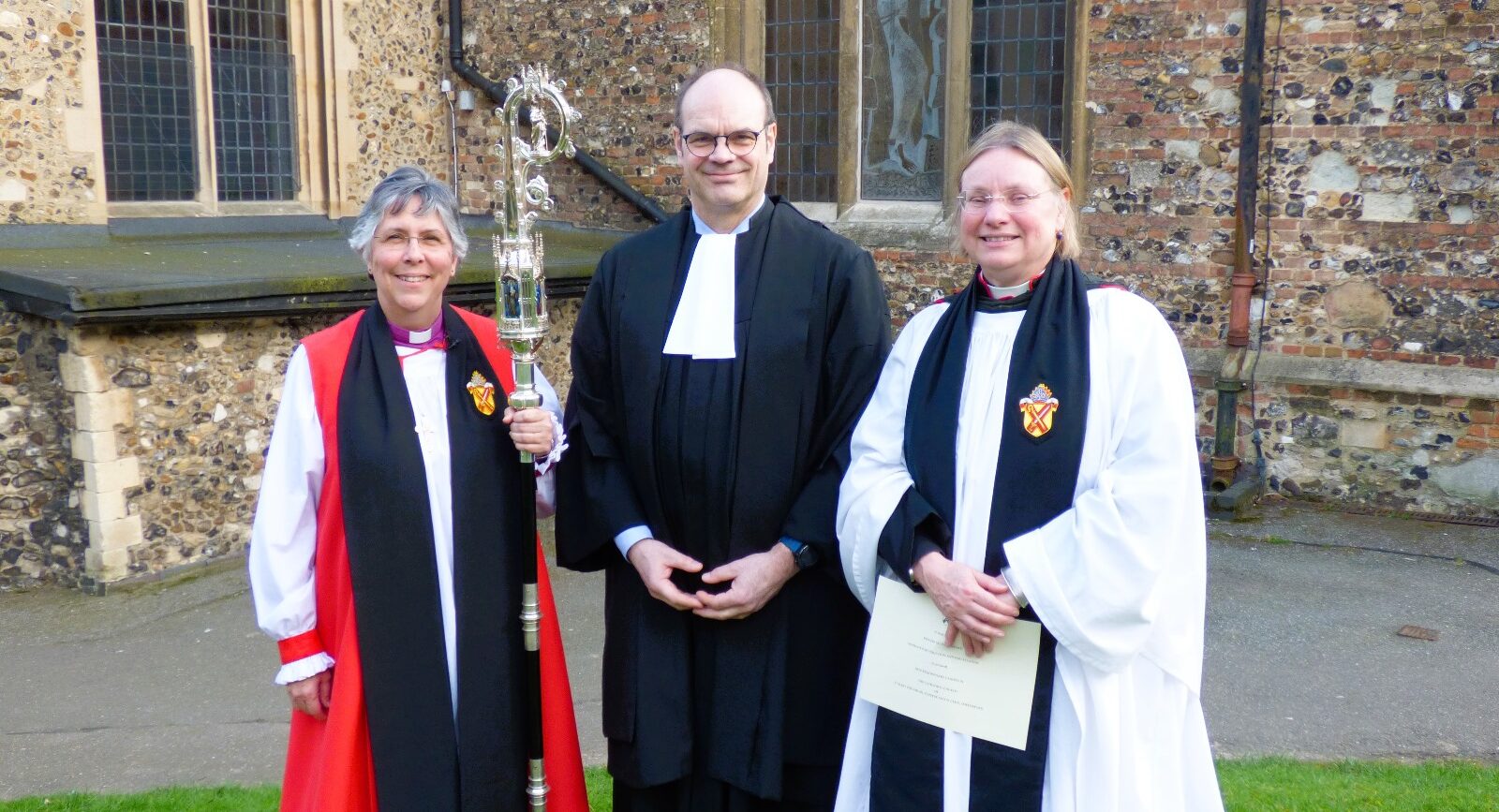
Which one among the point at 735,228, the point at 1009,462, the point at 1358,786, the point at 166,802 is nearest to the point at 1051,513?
the point at 1009,462

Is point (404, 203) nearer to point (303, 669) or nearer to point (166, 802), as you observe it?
point (303, 669)

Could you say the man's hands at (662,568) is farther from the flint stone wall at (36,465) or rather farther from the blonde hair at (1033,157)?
the flint stone wall at (36,465)

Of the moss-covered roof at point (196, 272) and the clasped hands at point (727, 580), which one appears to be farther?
the moss-covered roof at point (196, 272)

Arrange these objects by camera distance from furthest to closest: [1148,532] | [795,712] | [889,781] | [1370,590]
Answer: [1370,590] < [795,712] < [889,781] < [1148,532]

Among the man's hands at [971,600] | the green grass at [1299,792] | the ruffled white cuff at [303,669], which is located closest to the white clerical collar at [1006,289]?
the man's hands at [971,600]

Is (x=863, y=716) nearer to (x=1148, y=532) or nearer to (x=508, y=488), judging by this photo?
(x=1148, y=532)

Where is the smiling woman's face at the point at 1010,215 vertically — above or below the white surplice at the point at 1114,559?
above

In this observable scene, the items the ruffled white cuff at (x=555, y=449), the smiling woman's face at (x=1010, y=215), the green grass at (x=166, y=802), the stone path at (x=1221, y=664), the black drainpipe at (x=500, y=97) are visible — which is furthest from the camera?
the black drainpipe at (x=500, y=97)

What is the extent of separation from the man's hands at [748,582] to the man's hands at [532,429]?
1.57 feet

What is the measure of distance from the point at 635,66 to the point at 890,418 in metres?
7.15

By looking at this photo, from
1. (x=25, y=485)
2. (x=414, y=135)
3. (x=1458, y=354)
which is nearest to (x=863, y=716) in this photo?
(x=25, y=485)

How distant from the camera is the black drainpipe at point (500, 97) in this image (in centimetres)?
952

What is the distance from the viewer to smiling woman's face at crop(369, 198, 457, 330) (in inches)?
115

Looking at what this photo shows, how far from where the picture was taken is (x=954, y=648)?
8.71 ft
